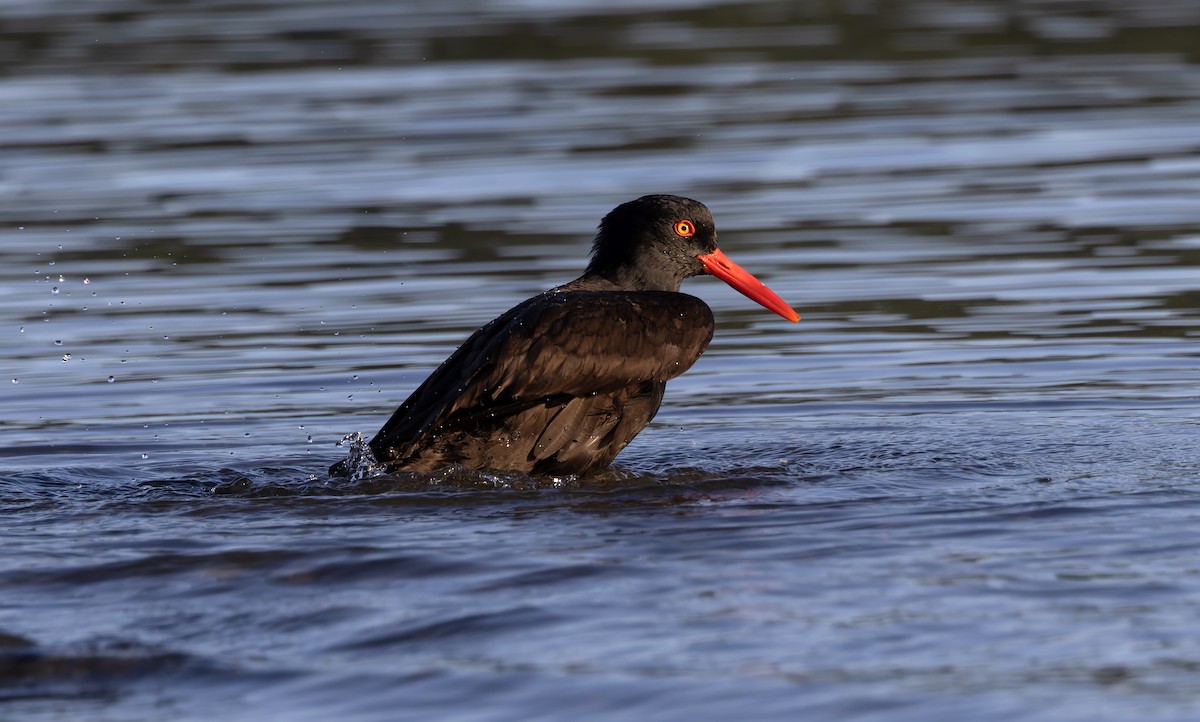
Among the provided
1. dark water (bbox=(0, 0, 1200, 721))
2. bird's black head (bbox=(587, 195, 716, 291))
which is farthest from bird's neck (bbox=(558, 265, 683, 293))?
dark water (bbox=(0, 0, 1200, 721))

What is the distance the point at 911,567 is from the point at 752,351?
17.3 ft

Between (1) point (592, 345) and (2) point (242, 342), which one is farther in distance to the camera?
(2) point (242, 342)

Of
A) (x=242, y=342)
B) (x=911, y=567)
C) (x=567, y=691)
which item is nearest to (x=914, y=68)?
(x=242, y=342)

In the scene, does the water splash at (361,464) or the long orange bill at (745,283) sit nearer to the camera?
the water splash at (361,464)

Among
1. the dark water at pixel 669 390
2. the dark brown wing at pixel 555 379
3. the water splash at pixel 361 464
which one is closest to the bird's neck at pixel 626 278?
the dark brown wing at pixel 555 379

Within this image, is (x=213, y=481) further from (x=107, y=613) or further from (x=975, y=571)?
(x=975, y=571)

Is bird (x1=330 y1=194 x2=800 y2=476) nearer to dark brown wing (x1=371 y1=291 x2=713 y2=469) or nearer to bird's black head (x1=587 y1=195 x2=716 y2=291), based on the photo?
dark brown wing (x1=371 y1=291 x2=713 y2=469)

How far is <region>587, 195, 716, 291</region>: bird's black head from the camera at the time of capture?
8.80 m

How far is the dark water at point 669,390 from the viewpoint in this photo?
5.28 m

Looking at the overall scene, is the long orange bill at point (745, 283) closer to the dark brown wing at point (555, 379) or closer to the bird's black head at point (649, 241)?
the bird's black head at point (649, 241)

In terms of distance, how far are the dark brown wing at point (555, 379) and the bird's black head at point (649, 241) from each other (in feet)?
1.99

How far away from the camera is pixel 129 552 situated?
21.6 feet

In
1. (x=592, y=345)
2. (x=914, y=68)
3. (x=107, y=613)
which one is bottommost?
(x=107, y=613)

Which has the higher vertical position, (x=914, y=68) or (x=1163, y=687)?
(x=914, y=68)
